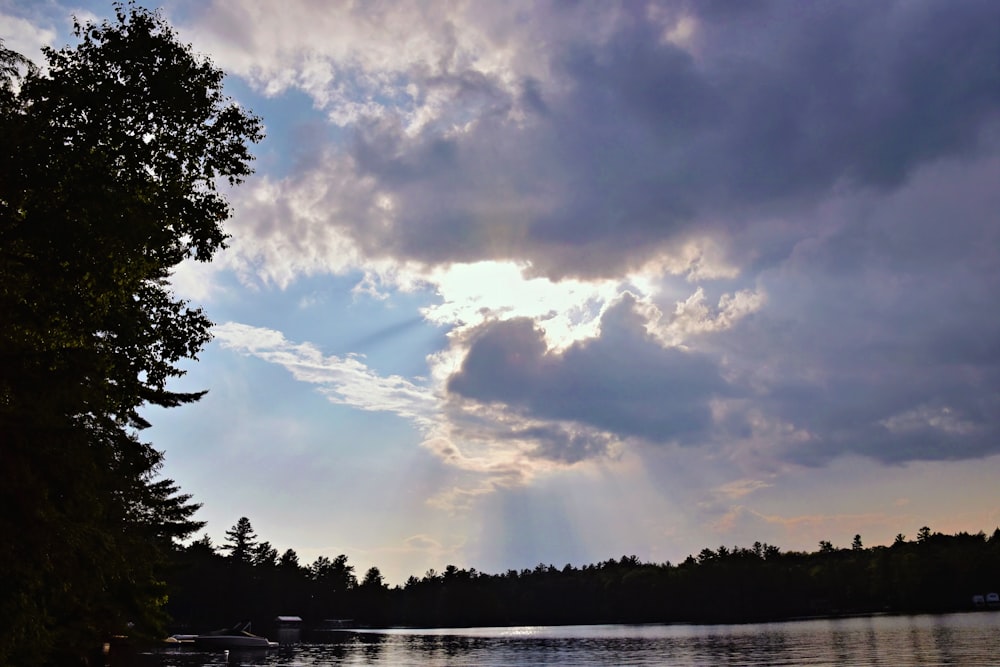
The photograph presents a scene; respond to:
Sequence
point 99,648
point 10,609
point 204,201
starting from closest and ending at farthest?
point 10,609 < point 204,201 < point 99,648

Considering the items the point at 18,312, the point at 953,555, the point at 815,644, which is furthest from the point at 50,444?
the point at 953,555

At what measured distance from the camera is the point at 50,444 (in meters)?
17.2

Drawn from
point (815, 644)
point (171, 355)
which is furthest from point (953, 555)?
point (171, 355)

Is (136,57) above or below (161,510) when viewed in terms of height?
above

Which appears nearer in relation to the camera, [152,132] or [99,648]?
[152,132]

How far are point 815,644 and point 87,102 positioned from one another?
79537mm

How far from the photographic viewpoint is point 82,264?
17859 millimetres

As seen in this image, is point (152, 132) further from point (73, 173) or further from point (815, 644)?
point (815, 644)

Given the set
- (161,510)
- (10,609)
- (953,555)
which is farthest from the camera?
(953,555)

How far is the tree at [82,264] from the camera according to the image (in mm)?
16891

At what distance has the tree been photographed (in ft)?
55.4

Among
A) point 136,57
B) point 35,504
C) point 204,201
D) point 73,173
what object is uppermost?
point 136,57

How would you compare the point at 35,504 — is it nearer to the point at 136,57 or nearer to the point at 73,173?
the point at 73,173

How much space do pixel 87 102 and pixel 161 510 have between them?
4484 cm
